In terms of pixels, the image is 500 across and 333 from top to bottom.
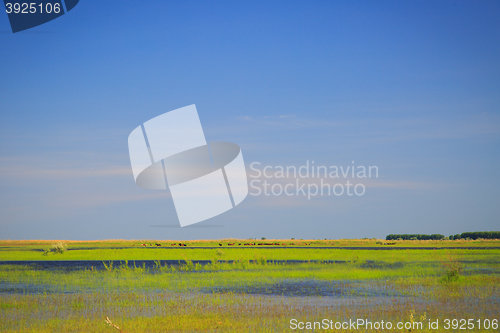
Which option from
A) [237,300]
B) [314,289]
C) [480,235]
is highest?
[237,300]

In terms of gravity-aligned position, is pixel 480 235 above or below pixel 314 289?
below

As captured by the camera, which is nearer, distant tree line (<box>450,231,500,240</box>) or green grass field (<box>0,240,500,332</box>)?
green grass field (<box>0,240,500,332</box>)

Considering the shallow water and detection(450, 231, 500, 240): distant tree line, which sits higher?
the shallow water

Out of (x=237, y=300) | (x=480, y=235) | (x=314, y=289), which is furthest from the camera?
(x=480, y=235)

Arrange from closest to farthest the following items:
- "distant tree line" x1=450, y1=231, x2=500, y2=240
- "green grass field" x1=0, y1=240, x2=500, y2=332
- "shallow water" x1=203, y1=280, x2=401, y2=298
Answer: "green grass field" x1=0, y1=240, x2=500, y2=332
"shallow water" x1=203, y1=280, x2=401, y2=298
"distant tree line" x1=450, y1=231, x2=500, y2=240

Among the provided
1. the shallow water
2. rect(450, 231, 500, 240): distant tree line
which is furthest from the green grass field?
rect(450, 231, 500, 240): distant tree line

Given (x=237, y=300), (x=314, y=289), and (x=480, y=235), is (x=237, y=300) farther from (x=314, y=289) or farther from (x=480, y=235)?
(x=480, y=235)

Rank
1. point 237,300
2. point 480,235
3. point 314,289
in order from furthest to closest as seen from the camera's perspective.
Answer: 1. point 480,235
2. point 314,289
3. point 237,300

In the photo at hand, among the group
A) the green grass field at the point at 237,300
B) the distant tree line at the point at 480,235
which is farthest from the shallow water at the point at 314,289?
the distant tree line at the point at 480,235

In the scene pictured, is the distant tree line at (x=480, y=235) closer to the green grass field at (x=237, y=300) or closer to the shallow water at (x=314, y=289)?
the green grass field at (x=237, y=300)

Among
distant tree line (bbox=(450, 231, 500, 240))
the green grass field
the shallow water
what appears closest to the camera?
the green grass field

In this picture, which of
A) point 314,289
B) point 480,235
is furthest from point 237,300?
point 480,235

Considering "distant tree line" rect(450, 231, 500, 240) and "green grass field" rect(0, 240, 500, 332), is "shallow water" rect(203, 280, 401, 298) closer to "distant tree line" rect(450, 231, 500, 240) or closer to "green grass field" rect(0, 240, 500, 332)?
"green grass field" rect(0, 240, 500, 332)

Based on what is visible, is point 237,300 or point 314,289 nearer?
point 237,300
